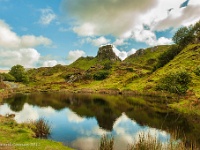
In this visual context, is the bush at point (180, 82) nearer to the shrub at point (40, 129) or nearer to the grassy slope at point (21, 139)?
the shrub at point (40, 129)

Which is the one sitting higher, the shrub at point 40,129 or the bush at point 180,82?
the bush at point 180,82

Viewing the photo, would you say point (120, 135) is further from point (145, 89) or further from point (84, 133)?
point (145, 89)

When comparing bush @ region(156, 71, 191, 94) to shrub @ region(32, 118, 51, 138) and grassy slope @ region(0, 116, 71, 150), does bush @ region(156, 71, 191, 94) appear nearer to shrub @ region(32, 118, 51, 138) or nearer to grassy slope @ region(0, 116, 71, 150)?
shrub @ region(32, 118, 51, 138)

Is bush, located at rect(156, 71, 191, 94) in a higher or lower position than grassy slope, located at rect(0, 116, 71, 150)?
higher

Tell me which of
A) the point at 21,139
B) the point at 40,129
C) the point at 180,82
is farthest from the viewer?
the point at 180,82

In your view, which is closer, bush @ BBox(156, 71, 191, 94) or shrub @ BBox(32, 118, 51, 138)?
shrub @ BBox(32, 118, 51, 138)

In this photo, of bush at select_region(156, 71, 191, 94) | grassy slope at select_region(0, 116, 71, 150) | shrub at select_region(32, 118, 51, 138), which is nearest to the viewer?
grassy slope at select_region(0, 116, 71, 150)

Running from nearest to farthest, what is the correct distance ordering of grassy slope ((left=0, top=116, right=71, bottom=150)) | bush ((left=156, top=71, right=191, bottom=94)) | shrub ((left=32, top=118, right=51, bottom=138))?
1. grassy slope ((left=0, top=116, right=71, bottom=150))
2. shrub ((left=32, top=118, right=51, bottom=138))
3. bush ((left=156, top=71, right=191, bottom=94))

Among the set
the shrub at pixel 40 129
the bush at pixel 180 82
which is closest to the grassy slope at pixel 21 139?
the shrub at pixel 40 129

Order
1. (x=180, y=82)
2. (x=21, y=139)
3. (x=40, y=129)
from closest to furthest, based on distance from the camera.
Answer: (x=21, y=139) < (x=40, y=129) < (x=180, y=82)

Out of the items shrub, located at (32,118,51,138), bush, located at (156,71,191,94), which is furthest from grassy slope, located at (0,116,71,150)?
bush, located at (156,71,191,94)

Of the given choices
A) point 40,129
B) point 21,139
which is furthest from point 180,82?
point 21,139

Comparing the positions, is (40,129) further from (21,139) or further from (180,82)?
(180,82)

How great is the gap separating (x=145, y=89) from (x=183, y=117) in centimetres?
7098
